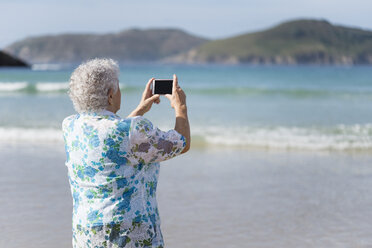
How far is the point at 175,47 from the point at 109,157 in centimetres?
17699

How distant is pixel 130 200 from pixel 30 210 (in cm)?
309

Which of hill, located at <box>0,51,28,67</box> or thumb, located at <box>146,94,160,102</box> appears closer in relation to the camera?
thumb, located at <box>146,94,160,102</box>

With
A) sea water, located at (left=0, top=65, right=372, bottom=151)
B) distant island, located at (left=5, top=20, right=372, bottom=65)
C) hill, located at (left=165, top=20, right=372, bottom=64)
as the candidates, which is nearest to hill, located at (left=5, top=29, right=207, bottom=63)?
distant island, located at (left=5, top=20, right=372, bottom=65)

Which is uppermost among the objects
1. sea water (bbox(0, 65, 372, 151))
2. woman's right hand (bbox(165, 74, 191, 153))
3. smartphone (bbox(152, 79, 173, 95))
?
smartphone (bbox(152, 79, 173, 95))

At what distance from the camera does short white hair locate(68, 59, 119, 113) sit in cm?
215

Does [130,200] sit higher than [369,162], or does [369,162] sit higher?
[130,200]

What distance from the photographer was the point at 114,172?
2172 mm

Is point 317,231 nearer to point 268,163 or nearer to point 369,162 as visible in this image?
point 268,163

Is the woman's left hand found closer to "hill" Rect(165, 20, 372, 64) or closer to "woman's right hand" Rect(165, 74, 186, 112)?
"woman's right hand" Rect(165, 74, 186, 112)

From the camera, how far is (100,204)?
2.19m

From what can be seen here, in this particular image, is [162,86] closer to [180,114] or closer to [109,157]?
[180,114]

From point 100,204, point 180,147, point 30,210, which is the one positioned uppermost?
point 180,147

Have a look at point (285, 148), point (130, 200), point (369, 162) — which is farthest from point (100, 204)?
point (285, 148)

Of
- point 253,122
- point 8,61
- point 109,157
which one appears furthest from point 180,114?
point 8,61
